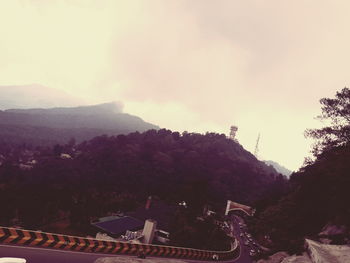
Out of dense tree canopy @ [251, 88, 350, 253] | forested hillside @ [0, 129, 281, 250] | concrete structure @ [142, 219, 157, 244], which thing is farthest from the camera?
forested hillside @ [0, 129, 281, 250]

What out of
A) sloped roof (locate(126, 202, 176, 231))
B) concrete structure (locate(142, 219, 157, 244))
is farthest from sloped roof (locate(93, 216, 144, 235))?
concrete structure (locate(142, 219, 157, 244))

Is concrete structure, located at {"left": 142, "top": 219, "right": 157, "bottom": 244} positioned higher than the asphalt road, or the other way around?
the asphalt road

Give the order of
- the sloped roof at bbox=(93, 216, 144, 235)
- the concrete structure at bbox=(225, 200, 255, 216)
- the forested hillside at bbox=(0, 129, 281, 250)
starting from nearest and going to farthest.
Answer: the sloped roof at bbox=(93, 216, 144, 235), the forested hillside at bbox=(0, 129, 281, 250), the concrete structure at bbox=(225, 200, 255, 216)

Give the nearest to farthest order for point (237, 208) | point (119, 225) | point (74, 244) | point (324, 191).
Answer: point (74, 244)
point (324, 191)
point (119, 225)
point (237, 208)

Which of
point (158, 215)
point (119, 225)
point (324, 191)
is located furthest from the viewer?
point (158, 215)

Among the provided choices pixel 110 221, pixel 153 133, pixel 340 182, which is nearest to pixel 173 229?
pixel 110 221

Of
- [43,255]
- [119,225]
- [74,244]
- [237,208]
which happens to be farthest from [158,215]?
[237,208]

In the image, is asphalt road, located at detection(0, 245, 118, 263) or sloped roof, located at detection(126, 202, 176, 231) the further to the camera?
sloped roof, located at detection(126, 202, 176, 231)

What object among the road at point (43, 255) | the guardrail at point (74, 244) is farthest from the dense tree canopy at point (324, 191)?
the road at point (43, 255)

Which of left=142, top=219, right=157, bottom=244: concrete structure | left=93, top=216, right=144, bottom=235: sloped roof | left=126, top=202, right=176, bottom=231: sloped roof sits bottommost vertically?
left=93, top=216, right=144, bottom=235: sloped roof

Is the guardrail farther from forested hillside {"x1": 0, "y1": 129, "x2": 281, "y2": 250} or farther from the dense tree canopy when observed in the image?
forested hillside {"x1": 0, "y1": 129, "x2": 281, "y2": 250}

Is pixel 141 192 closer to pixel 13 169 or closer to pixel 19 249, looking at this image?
pixel 13 169

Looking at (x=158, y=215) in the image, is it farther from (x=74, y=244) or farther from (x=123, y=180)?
(x=123, y=180)

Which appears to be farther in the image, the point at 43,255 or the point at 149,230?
the point at 149,230
